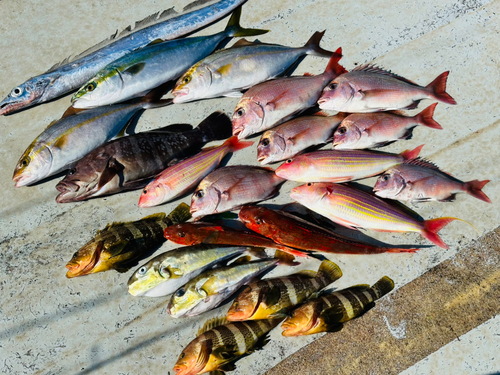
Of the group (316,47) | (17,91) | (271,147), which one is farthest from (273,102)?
(17,91)

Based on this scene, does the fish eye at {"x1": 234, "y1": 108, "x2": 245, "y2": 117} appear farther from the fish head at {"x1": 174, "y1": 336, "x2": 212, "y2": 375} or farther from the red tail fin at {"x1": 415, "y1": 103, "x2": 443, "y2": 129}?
the fish head at {"x1": 174, "y1": 336, "x2": 212, "y2": 375}

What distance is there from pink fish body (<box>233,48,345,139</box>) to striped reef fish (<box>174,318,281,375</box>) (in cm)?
158

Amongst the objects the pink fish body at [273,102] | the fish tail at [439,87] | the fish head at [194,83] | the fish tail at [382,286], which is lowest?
the fish tail at [382,286]

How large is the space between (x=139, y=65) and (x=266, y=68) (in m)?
1.11

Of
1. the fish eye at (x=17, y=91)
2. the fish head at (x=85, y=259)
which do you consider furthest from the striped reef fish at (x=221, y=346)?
the fish eye at (x=17, y=91)

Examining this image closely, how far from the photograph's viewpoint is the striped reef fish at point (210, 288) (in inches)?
119

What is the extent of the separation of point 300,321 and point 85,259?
1771mm

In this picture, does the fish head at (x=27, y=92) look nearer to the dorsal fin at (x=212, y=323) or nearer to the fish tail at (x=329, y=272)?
the dorsal fin at (x=212, y=323)

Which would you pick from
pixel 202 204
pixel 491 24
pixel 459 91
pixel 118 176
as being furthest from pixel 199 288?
pixel 491 24

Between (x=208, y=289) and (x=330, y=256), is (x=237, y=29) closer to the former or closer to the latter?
(x=330, y=256)

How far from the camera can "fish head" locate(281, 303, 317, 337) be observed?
3.00 m

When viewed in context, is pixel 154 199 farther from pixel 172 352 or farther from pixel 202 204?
pixel 172 352

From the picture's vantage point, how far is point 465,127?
11.8ft

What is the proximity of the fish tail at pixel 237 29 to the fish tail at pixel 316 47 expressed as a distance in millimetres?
508
